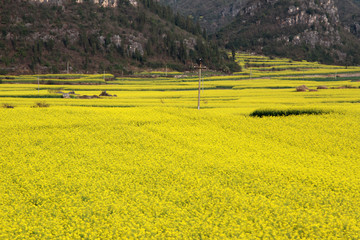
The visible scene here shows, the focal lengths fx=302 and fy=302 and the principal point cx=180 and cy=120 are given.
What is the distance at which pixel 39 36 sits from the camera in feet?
514

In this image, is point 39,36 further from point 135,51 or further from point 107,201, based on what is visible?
point 107,201

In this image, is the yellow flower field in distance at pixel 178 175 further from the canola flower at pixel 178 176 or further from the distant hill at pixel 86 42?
the distant hill at pixel 86 42

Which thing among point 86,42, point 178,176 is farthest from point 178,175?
point 86,42

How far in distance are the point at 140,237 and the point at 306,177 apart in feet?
43.1

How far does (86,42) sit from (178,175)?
157589 mm

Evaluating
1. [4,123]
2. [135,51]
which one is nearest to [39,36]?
[135,51]

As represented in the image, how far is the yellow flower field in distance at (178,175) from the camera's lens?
644 inches

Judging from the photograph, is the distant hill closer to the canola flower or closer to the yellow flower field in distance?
the yellow flower field in distance

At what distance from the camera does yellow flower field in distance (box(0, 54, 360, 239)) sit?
1636cm

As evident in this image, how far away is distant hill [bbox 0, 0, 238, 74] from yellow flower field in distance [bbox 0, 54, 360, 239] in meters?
116

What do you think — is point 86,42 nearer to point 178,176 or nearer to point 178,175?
point 178,175

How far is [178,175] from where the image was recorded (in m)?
22.3

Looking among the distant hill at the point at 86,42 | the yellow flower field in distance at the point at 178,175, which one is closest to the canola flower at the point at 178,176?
the yellow flower field in distance at the point at 178,175

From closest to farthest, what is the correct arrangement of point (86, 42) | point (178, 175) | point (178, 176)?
point (178, 176) < point (178, 175) < point (86, 42)
